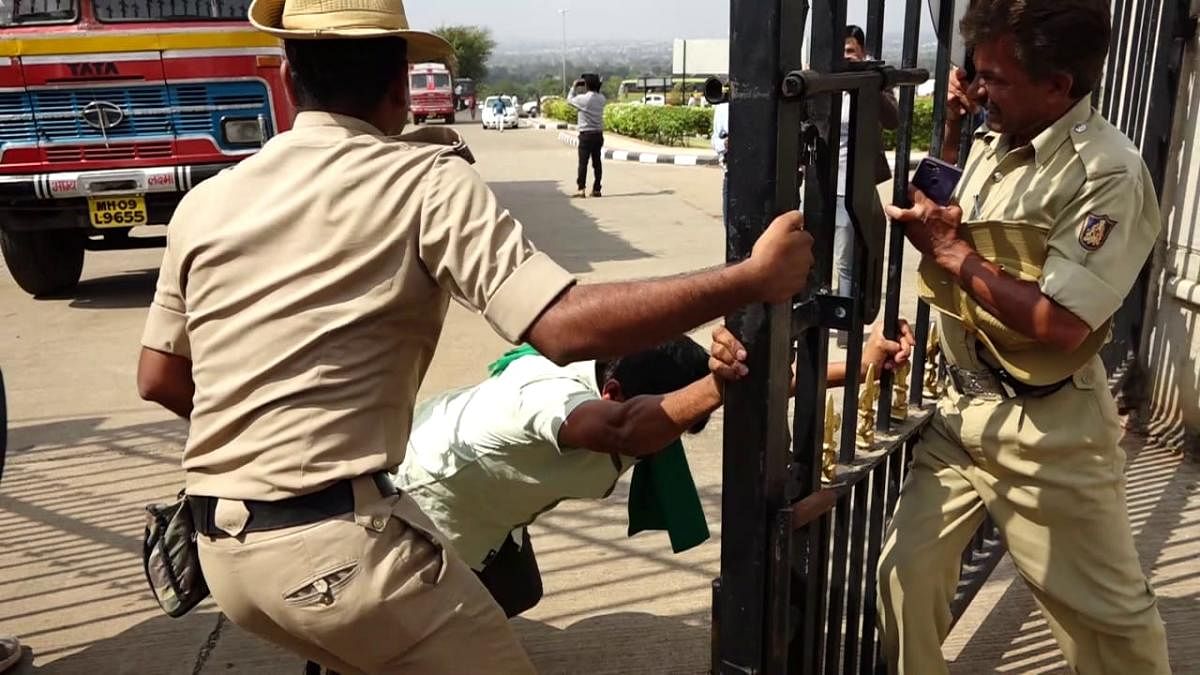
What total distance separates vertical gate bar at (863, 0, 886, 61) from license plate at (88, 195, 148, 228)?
21.8 feet

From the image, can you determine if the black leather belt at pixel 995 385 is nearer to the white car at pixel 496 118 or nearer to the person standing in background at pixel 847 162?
the person standing in background at pixel 847 162

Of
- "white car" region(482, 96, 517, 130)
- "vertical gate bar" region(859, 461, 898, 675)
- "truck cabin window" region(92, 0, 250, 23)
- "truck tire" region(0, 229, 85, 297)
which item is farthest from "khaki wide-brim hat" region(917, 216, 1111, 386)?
"white car" region(482, 96, 517, 130)

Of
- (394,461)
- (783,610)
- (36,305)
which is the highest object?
(394,461)

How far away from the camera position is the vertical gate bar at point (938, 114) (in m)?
2.10

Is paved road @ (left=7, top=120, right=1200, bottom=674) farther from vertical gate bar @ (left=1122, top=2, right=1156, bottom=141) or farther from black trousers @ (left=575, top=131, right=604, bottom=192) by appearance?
black trousers @ (left=575, top=131, right=604, bottom=192)

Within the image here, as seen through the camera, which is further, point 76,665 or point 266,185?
point 76,665

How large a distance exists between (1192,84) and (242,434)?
406 centimetres

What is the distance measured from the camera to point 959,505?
2213mm

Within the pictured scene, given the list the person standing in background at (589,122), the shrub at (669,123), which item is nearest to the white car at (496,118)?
the shrub at (669,123)

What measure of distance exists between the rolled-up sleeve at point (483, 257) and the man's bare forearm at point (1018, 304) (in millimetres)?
896

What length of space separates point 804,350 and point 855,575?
2.19 ft

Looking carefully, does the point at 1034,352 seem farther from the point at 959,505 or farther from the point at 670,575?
the point at 670,575

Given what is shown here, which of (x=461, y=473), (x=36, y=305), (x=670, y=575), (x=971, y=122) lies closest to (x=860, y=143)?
(x=971, y=122)

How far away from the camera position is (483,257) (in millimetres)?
1538
